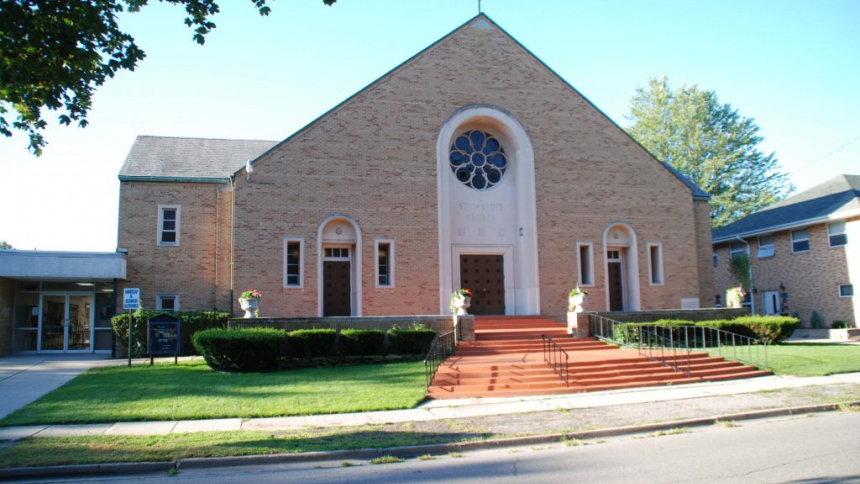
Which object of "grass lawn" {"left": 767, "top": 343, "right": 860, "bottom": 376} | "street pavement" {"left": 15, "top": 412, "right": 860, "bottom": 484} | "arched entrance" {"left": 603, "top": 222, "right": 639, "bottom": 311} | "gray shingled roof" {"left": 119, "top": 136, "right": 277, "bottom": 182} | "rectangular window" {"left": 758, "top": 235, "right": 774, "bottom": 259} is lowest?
"street pavement" {"left": 15, "top": 412, "right": 860, "bottom": 484}

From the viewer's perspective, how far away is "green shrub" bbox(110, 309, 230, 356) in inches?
845

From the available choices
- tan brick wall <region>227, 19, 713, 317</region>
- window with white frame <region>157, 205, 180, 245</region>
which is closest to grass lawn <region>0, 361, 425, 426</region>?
tan brick wall <region>227, 19, 713, 317</region>

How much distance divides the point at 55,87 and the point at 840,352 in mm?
22580

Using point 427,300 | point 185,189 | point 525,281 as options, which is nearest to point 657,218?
point 525,281

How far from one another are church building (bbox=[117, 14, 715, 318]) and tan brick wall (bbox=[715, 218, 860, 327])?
23.4 ft

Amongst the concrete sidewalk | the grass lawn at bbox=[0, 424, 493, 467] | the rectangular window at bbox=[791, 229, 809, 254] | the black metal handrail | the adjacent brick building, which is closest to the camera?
the grass lawn at bbox=[0, 424, 493, 467]

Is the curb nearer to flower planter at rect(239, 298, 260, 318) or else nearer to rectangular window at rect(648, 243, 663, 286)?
flower planter at rect(239, 298, 260, 318)

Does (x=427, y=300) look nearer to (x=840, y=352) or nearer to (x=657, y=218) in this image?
(x=657, y=218)

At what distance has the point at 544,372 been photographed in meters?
15.8

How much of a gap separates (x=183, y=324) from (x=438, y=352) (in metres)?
9.69

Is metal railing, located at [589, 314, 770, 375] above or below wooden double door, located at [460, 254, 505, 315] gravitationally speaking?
below

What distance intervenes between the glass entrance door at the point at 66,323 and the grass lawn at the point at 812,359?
78.0 feet

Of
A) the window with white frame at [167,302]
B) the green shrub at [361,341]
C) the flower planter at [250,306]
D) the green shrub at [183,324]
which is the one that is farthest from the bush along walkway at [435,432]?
the window with white frame at [167,302]

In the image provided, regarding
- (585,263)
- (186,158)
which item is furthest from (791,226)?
(186,158)
